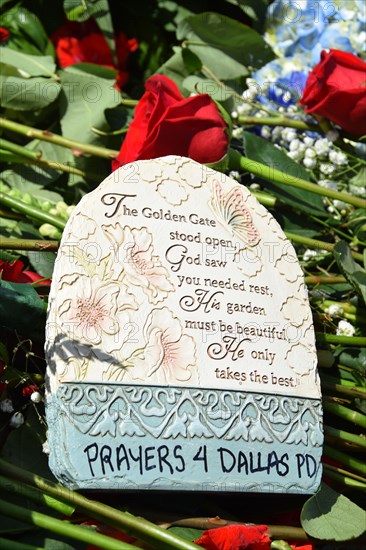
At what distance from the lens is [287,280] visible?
0.87 meters

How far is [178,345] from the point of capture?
78 centimetres

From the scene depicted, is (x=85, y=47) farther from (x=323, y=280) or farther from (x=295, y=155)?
(x=323, y=280)

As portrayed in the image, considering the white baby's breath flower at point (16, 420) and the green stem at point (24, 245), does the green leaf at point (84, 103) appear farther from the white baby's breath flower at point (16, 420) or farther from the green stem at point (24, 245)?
the white baby's breath flower at point (16, 420)

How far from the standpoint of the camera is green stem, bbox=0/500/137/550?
0.70 metres

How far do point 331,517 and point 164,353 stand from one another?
0.23 meters

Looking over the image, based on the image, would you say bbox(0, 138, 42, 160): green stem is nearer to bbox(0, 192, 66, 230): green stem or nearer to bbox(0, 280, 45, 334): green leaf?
bbox(0, 192, 66, 230): green stem

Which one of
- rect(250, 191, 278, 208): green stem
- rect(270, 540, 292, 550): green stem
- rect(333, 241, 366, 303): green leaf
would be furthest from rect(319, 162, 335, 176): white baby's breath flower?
rect(270, 540, 292, 550): green stem

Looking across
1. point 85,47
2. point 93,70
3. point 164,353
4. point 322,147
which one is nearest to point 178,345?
point 164,353

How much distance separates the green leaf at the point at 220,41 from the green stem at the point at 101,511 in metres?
0.71

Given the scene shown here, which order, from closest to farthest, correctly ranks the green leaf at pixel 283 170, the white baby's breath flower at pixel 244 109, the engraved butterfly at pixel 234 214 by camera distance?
the engraved butterfly at pixel 234 214 < the green leaf at pixel 283 170 < the white baby's breath flower at pixel 244 109

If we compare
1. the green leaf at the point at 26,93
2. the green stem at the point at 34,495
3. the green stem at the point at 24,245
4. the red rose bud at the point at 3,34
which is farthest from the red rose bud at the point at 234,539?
the red rose bud at the point at 3,34

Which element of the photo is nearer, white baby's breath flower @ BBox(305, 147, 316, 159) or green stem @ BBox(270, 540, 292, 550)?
green stem @ BBox(270, 540, 292, 550)

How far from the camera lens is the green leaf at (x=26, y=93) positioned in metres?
1.15

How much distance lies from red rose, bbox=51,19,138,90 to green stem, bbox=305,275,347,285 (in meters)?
0.49
